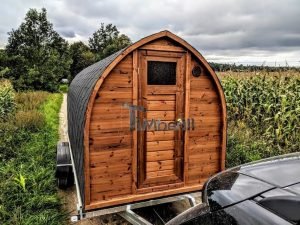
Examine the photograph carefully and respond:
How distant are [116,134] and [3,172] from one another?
129 inches

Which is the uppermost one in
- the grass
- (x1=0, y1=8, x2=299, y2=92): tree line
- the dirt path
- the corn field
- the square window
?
(x1=0, y1=8, x2=299, y2=92): tree line

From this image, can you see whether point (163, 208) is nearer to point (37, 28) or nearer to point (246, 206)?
point (246, 206)

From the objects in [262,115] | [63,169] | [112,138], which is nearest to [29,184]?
[63,169]

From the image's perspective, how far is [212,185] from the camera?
1.67m

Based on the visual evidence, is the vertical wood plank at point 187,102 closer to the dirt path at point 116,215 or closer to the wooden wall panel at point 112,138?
the dirt path at point 116,215

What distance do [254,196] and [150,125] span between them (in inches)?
114

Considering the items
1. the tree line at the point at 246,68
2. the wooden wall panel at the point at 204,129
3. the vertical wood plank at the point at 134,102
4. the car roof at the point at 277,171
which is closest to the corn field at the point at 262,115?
the tree line at the point at 246,68

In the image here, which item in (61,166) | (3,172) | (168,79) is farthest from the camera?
(3,172)

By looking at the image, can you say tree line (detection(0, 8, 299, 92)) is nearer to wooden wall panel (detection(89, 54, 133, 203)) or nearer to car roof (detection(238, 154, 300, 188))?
wooden wall panel (detection(89, 54, 133, 203))

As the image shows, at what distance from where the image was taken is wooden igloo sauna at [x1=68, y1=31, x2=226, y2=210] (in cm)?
384

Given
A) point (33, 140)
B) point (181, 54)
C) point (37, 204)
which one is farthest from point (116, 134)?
point (33, 140)

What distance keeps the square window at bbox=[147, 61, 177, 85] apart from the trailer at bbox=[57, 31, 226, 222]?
2 centimetres

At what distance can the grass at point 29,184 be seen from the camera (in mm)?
4207

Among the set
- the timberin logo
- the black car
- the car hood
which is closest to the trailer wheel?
the timberin logo
